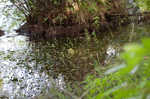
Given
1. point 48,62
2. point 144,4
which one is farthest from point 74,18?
point 48,62

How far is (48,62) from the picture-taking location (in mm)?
4109

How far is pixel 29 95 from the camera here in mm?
2922

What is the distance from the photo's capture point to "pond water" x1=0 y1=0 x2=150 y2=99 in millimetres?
3043

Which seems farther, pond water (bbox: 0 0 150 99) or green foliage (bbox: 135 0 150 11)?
green foliage (bbox: 135 0 150 11)

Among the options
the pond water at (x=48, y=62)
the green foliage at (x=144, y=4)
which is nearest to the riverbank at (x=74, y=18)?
the pond water at (x=48, y=62)

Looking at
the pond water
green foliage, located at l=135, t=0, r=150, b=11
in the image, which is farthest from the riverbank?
green foliage, located at l=135, t=0, r=150, b=11

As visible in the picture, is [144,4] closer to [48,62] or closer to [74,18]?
[74,18]

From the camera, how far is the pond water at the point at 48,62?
3.04 metres

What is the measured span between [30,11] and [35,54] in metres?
2.95

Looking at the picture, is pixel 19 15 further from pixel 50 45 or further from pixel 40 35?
pixel 50 45

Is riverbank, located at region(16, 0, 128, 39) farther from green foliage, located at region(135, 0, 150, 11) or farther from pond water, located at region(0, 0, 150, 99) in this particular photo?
green foliage, located at region(135, 0, 150, 11)

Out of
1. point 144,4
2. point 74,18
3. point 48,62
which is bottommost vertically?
point 48,62

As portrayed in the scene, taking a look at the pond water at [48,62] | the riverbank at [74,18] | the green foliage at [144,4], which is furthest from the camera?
the riverbank at [74,18]

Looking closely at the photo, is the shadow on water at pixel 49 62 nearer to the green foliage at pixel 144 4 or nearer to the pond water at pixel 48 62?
the pond water at pixel 48 62
